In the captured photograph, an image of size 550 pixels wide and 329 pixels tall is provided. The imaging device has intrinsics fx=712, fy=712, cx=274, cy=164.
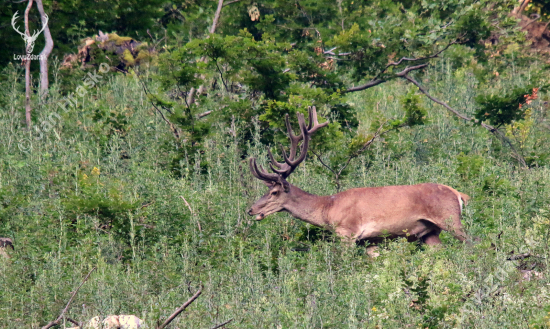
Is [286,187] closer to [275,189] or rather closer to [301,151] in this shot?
[275,189]

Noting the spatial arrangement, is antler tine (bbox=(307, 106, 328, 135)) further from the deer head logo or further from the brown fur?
the deer head logo

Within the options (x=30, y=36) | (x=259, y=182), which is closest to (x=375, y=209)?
(x=259, y=182)

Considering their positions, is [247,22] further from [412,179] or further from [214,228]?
[214,228]

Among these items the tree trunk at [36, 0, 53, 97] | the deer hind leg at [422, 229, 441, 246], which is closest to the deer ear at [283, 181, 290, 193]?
the deer hind leg at [422, 229, 441, 246]

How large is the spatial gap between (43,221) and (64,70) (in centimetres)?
817

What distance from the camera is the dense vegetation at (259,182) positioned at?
250 inches

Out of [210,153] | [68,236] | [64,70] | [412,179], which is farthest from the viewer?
[64,70]

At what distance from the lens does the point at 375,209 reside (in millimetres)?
9141

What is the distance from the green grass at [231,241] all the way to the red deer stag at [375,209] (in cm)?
25

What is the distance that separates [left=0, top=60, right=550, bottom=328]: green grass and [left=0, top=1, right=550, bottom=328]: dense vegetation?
0.10 feet

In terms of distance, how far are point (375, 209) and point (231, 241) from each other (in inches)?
77.2

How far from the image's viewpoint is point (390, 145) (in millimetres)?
12273

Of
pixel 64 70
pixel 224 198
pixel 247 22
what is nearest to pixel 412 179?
pixel 224 198

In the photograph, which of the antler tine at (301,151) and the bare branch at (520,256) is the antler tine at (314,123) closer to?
the antler tine at (301,151)
